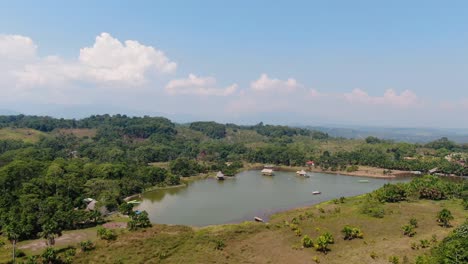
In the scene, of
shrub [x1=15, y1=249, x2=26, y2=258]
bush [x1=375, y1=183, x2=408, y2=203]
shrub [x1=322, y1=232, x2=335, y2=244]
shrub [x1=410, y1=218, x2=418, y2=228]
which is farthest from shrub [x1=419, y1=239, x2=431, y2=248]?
shrub [x1=15, y1=249, x2=26, y2=258]

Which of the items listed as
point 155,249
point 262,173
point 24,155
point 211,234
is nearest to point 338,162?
point 262,173

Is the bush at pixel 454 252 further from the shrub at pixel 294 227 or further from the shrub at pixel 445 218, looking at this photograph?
the shrub at pixel 294 227

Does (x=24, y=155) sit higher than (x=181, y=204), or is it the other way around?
(x=24, y=155)

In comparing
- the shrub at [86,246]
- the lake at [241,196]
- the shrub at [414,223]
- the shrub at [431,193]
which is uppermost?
the shrub at [431,193]

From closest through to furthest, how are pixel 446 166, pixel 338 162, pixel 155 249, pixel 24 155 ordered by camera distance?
pixel 155 249, pixel 24 155, pixel 446 166, pixel 338 162

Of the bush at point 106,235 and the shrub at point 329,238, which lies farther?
the bush at point 106,235

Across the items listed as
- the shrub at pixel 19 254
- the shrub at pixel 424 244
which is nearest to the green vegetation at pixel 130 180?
the shrub at pixel 19 254

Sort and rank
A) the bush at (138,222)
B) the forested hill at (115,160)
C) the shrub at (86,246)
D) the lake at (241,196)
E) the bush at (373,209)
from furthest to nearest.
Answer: the lake at (241,196)
the bush at (373,209)
the forested hill at (115,160)
the bush at (138,222)
the shrub at (86,246)

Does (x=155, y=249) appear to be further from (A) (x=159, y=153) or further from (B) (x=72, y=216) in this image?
(A) (x=159, y=153)
